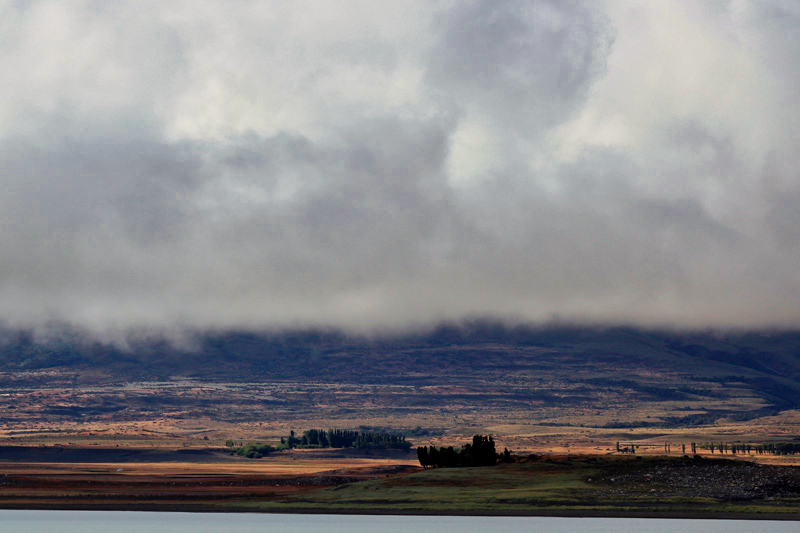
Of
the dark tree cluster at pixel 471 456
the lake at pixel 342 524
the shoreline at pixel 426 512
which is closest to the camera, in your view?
the lake at pixel 342 524

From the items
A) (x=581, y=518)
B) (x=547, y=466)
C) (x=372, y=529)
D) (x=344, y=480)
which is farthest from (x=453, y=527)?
(x=344, y=480)

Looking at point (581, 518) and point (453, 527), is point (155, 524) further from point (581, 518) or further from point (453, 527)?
point (581, 518)

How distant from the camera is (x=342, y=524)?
13512 cm

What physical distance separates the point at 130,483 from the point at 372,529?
3089 inches

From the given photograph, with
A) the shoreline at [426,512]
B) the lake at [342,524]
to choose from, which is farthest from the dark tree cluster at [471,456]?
the lake at [342,524]

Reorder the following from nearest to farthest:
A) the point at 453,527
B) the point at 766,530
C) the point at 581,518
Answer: the point at 766,530, the point at 453,527, the point at 581,518

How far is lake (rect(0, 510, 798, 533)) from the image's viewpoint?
126 metres

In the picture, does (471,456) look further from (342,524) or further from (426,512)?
(342,524)

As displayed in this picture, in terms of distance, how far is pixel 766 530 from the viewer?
400 feet

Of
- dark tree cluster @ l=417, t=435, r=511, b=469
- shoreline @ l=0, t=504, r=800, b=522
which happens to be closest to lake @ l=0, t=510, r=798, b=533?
shoreline @ l=0, t=504, r=800, b=522

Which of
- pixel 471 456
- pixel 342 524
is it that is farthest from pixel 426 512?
→ pixel 471 456

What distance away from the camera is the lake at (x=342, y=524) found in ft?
412

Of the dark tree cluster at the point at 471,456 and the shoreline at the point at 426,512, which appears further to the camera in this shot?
the dark tree cluster at the point at 471,456

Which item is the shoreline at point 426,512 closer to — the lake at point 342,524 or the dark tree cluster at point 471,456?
the lake at point 342,524
